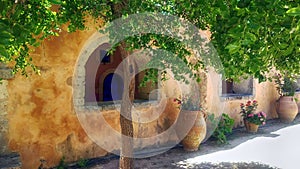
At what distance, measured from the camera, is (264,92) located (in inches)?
393

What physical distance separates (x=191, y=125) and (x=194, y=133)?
197mm

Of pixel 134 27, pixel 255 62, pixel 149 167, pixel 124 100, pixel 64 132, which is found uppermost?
pixel 134 27

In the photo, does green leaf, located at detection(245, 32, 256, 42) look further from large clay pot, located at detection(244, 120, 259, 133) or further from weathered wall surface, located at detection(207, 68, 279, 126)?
large clay pot, located at detection(244, 120, 259, 133)

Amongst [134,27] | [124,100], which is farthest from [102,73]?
[134,27]

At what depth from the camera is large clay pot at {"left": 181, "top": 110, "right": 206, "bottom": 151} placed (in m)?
6.38

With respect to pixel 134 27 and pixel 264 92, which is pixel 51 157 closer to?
pixel 134 27

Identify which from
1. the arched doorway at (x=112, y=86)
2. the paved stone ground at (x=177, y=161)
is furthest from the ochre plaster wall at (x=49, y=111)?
the arched doorway at (x=112, y=86)

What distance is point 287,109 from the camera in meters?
9.85

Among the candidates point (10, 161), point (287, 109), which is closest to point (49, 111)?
point (10, 161)

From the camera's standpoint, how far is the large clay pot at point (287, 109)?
9836mm

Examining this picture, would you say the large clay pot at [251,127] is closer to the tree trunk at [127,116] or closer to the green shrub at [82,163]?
the green shrub at [82,163]

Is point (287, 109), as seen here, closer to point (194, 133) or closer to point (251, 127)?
point (251, 127)

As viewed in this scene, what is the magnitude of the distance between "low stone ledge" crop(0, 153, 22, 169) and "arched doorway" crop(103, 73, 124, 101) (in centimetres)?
413

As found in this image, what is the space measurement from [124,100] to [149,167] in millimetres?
1992
